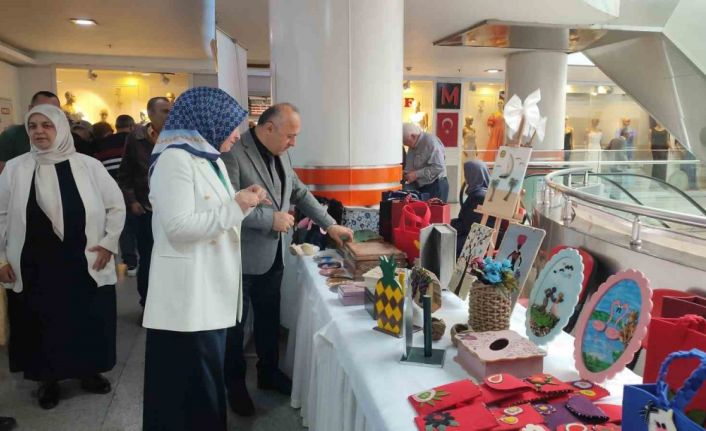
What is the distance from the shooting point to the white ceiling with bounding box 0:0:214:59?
222 inches

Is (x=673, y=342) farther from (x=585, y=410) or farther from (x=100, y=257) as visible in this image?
(x=100, y=257)

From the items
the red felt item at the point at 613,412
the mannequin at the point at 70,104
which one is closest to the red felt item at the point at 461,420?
the red felt item at the point at 613,412

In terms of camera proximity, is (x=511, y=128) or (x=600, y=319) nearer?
(x=600, y=319)

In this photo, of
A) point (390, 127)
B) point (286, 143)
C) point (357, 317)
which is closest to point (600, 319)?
point (357, 317)

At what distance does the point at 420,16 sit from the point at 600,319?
5140 millimetres

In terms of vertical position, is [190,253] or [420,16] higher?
[420,16]

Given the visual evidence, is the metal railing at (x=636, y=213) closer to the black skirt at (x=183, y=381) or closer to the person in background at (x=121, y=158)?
the black skirt at (x=183, y=381)

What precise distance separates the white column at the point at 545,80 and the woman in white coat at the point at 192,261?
A: 276 inches

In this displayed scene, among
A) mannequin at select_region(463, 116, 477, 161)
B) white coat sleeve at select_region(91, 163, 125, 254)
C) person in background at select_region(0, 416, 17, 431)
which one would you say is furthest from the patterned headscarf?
mannequin at select_region(463, 116, 477, 161)

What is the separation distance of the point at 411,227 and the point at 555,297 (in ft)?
3.01

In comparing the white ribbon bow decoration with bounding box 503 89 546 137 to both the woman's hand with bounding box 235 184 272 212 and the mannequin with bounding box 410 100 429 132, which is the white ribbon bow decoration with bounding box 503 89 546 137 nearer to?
the woman's hand with bounding box 235 184 272 212

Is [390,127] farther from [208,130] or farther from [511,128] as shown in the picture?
[208,130]

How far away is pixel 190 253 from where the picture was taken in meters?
1.67

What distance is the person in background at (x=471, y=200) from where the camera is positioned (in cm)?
332
